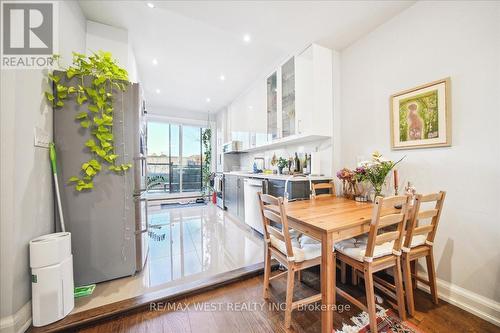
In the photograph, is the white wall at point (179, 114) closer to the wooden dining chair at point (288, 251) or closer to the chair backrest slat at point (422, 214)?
the wooden dining chair at point (288, 251)

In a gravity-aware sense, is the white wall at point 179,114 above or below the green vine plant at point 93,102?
above

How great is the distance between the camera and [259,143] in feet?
12.0

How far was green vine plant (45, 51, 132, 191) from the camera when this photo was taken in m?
1.59

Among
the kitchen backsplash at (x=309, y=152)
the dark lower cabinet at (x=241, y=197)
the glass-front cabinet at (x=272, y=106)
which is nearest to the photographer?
the kitchen backsplash at (x=309, y=152)

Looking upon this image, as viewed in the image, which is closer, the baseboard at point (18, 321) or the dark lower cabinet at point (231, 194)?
the baseboard at point (18, 321)

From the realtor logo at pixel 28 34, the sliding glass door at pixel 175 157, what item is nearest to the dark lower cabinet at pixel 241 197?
the realtor logo at pixel 28 34

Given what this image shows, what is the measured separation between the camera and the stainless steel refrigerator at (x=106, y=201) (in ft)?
5.26

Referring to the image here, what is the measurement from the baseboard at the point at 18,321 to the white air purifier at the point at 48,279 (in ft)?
0.17

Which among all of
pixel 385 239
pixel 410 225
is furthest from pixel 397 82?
pixel 385 239

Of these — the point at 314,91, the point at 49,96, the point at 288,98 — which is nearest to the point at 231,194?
the point at 288,98

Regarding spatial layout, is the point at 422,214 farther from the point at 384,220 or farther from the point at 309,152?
the point at 309,152

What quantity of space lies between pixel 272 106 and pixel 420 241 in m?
2.63

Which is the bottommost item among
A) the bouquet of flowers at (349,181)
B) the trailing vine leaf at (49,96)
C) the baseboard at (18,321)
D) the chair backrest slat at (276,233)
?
the baseboard at (18,321)

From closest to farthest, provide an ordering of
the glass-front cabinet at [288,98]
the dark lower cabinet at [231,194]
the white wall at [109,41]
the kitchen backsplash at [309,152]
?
the white wall at [109,41], the kitchen backsplash at [309,152], the glass-front cabinet at [288,98], the dark lower cabinet at [231,194]
